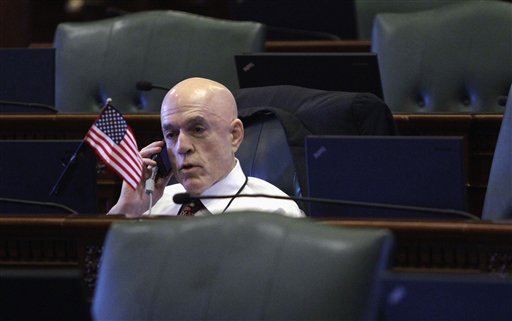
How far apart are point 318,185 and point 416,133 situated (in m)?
1.19

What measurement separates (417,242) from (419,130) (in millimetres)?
1542

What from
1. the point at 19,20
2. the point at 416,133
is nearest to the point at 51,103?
the point at 19,20

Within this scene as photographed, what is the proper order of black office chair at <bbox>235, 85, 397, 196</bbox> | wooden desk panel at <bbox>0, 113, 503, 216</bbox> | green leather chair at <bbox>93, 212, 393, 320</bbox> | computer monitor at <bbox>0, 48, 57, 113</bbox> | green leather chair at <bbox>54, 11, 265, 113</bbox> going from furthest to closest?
green leather chair at <bbox>54, 11, 265, 113</bbox>
computer monitor at <bbox>0, 48, 57, 113</bbox>
wooden desk panel at <bbox>0, 113, 503, 216</bbox>
black office chair at <bbox>235, 85, 397, 196</bbox>
green leather chair at <bbox>93, 212, 393, 320</bbox>

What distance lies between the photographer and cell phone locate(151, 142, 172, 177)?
388 centimetres

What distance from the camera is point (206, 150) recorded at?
3824 millimetres

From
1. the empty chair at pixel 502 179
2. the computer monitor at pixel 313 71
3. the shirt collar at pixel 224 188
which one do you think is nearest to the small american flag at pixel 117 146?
the shirt collar at pixel 224 188

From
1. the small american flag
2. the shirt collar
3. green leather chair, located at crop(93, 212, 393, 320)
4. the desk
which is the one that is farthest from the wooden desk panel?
green leather chair, located at crop(93, 212, 393, 320)

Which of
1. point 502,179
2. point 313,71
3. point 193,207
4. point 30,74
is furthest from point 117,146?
point 30,74

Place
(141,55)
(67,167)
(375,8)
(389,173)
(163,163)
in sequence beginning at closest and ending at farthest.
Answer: (389,173), (67,167), (163,163), (141,55), (375,8)

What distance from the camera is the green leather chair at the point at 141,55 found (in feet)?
17.6

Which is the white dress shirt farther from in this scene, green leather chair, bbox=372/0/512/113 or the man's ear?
green leather chair, bbox=372/0/512/113

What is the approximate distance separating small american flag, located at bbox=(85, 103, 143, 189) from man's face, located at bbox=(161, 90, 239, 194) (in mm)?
107

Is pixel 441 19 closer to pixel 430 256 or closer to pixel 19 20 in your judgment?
pixel 19 20

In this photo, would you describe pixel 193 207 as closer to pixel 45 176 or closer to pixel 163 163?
pixel 163 163
